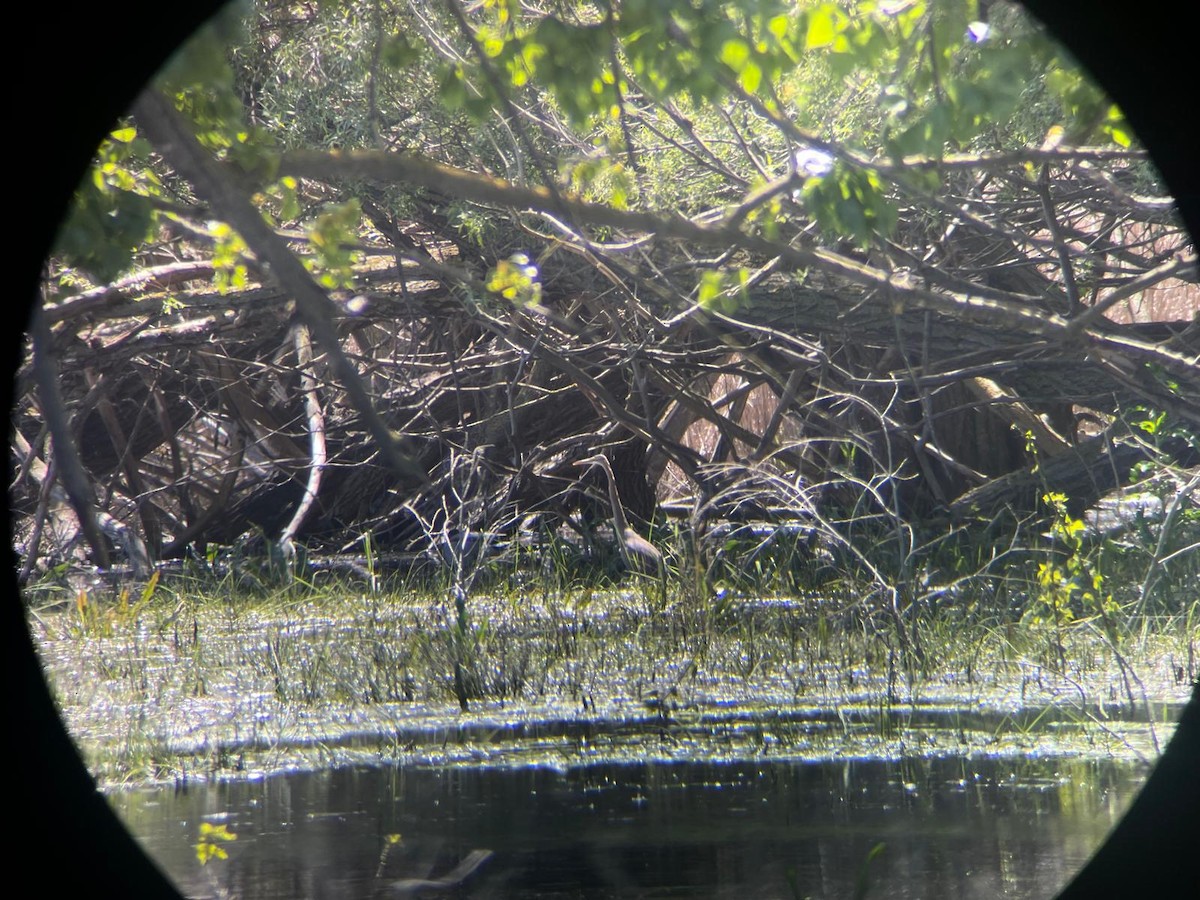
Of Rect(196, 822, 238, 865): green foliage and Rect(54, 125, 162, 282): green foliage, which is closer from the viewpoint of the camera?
Rect(54, 125, 162, 282): green foliage

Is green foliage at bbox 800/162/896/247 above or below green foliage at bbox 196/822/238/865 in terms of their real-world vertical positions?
above

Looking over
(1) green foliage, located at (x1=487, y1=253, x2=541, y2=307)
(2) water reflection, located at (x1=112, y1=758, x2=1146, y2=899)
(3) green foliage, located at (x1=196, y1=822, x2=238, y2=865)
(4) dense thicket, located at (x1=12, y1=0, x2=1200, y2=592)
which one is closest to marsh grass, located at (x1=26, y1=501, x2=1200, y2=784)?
(2) water reflection, located at (x1=112, y1=758, x2=1146, y2=899)

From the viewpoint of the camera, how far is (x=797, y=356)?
5.97 m

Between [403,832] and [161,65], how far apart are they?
84.5 inches

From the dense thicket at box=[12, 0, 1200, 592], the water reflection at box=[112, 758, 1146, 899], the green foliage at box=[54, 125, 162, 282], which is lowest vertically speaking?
the water reflection at box=[112, 758, 1146, 899]

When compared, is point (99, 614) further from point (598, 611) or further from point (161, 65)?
point (161, 65)

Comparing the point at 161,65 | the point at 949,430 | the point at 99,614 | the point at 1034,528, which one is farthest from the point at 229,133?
the point at 949,430

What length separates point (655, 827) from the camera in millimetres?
3490

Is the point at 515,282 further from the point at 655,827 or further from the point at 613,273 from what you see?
the point at 613,273

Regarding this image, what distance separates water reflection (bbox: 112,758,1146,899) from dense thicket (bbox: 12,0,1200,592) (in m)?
1.07

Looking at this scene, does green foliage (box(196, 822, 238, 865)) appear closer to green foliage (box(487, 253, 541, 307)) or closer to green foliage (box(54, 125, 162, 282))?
green foliage (box(54, 125, 162, 282))

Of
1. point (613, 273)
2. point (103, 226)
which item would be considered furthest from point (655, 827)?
point (613, 273)

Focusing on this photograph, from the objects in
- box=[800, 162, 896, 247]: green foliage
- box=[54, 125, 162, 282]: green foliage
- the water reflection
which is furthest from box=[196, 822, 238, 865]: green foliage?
box=[800, 162, 896, 247]: green foliage

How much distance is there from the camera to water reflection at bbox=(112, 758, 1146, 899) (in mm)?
3105
